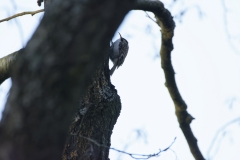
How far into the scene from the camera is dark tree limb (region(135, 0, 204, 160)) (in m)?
2.87

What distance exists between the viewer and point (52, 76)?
1602mm

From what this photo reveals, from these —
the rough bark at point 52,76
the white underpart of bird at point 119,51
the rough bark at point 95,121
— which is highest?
the white underpart of bird at point 119,51

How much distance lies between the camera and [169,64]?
3121mm

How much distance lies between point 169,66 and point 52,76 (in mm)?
1602

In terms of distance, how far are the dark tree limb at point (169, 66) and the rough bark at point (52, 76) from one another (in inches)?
52.2

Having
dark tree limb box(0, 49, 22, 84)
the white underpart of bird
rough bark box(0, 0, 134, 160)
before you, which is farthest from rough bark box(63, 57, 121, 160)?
the white underpart of bird

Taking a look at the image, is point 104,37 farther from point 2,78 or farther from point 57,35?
point 2,78

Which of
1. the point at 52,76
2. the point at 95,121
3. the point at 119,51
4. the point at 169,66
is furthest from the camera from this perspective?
the point at 119,51

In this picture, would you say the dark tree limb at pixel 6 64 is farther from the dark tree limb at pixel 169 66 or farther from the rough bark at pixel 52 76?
the rough bark at pixel 52 76

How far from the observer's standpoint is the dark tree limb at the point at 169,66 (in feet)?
9.41

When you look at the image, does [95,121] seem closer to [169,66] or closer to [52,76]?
[169,66]

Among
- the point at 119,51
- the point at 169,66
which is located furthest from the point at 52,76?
the point at 119,51

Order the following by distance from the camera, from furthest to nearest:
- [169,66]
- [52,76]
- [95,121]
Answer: [95,121] → [169,66] → [52,76]

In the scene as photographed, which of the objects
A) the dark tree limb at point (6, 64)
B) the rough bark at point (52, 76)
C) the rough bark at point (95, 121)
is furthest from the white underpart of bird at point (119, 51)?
the rough bark at point (52, 76)
